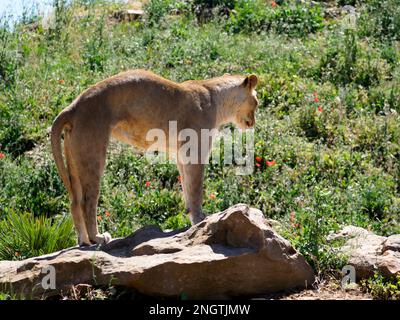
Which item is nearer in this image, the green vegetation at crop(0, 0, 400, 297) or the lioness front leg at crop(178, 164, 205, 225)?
the lioness front leg at crop(178, 164, 205, 225)

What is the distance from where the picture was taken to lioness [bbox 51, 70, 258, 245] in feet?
25.1

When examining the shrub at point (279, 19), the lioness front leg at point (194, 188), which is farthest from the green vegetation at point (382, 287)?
the shrub at point (279, 19)

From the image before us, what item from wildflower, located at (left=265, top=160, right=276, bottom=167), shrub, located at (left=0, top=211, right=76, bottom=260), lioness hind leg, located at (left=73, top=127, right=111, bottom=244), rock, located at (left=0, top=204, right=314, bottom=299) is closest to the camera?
rock, located at (left=0, top=204, right=314, bottom=299)

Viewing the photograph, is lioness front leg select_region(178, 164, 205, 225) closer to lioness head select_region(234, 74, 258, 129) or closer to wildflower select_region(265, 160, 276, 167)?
lioness head select_region(234, 74, 258, 129)

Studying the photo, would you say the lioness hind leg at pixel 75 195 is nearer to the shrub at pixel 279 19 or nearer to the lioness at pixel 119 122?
the lioness at pixel 119 122

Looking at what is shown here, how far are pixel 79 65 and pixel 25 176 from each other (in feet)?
12.4

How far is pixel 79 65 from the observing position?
14500 millimetres

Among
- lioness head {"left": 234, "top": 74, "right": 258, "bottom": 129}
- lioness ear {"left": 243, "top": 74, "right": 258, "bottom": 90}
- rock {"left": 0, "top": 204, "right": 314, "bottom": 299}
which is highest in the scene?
lioness ear {"left": 243, "top": 74, "right": 258, "bottom": 90}

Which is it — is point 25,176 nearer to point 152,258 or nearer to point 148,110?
point 148,110

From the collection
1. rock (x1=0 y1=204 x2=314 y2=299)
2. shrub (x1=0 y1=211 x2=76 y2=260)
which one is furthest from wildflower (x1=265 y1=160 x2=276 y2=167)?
rock (x1=0 y1=204 x2=314 y2=299)

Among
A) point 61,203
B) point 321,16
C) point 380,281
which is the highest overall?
point 321,16

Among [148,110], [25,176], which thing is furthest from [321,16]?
[148,110]

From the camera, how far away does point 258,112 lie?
13.3 metres

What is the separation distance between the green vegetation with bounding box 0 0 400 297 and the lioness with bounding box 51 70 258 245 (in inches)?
37.9
